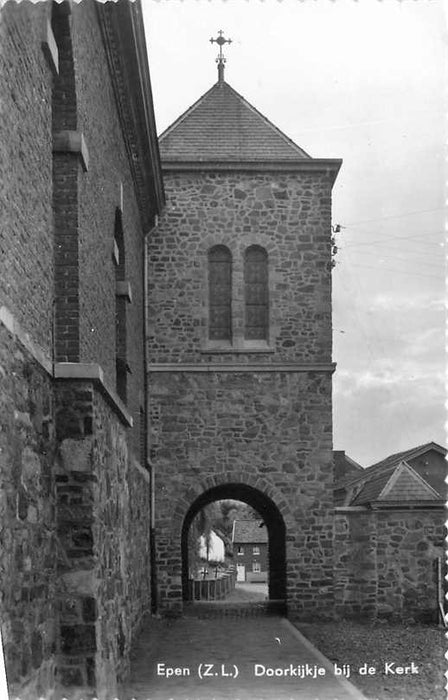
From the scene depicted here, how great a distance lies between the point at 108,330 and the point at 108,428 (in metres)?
2.30

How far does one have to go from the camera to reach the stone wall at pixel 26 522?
633 cm

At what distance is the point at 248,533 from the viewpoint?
69.9m

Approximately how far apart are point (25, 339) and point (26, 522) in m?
1.20

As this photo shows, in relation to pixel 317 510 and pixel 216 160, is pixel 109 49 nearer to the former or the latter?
pixel 216 160

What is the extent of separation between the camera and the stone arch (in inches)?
782

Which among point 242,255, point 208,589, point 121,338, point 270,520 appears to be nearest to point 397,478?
point 270,520

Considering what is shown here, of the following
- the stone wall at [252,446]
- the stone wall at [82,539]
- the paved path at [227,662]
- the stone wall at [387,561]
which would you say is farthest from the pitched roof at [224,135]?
the stone wall at [82,539]

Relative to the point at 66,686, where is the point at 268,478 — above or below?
above

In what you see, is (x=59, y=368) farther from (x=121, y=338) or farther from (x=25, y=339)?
(x=121, y=338)

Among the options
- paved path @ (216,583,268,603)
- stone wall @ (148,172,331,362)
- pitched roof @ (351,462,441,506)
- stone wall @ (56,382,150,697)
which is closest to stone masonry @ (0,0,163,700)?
stone wall @ (56,382,150,697)

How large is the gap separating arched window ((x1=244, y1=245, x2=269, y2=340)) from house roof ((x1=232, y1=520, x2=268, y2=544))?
49088mm

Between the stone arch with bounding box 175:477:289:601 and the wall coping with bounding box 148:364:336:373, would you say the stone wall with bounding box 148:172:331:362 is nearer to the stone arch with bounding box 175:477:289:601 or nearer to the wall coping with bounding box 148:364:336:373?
the wall coping with bounding box 148:364:336:373

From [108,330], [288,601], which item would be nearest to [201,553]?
[288,601]

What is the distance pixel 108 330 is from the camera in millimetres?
11547
